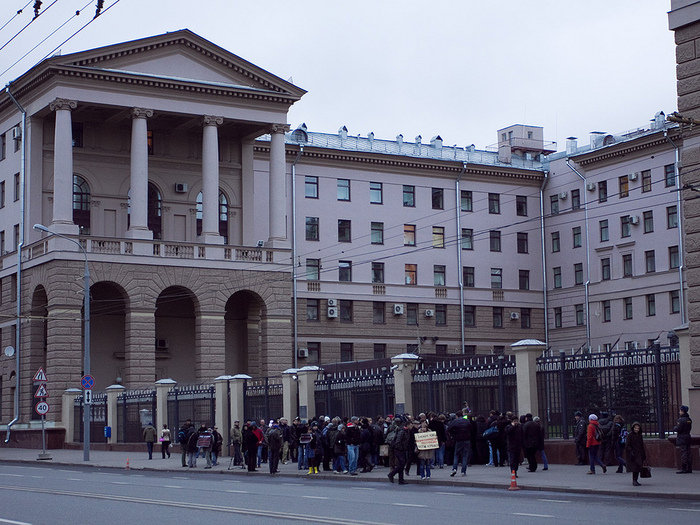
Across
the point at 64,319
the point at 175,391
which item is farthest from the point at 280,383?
the point at 64,319

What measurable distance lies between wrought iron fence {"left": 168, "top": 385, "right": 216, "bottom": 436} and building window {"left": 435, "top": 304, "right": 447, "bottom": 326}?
2589cm

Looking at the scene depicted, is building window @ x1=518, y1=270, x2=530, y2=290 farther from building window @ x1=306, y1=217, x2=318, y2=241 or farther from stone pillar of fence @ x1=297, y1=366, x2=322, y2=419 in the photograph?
stone pillar of fence @ x1=297, y1=366, x2=322, y2=419

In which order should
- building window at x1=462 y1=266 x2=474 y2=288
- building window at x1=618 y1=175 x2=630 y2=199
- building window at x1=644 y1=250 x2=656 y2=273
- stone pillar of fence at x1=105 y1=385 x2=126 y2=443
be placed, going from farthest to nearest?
building window at x1=462 y1=266 x2=474 y2=288
building window at x1=618 y1=175 x2=630 y2=199
building window at x1=644 y1=250 x2=656 y2=273
stone pillar of fence at x1=105 y1=385 x2=126 y2=443

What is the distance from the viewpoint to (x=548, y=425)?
28.2 metres

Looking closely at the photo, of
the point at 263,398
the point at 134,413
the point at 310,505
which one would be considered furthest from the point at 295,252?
the point at 310,505

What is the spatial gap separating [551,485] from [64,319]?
31584 millimetres

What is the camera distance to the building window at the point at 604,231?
2518 inches

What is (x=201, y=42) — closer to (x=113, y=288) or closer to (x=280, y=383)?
(x=113, y=288)

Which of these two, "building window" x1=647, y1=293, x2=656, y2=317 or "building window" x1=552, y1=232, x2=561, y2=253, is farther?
"building window" x1=552, y1=232, x2=561, y2=253

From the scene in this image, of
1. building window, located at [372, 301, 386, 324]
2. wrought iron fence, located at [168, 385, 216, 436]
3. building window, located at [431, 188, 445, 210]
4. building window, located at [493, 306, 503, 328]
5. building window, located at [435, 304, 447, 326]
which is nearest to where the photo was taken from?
wrought iron fence, located at [168, 385, 216, 436]

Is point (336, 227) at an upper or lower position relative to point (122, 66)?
lower

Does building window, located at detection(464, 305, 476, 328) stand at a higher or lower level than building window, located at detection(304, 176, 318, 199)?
lower

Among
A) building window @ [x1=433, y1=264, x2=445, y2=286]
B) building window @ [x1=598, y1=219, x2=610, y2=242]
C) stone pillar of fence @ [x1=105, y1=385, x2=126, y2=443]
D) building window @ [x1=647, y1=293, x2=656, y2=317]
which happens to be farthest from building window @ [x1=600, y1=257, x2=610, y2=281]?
stone pillar of fence @ [x1=105, y1=385, x2=126, y2=443]

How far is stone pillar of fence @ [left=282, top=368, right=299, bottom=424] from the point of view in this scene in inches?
1444
